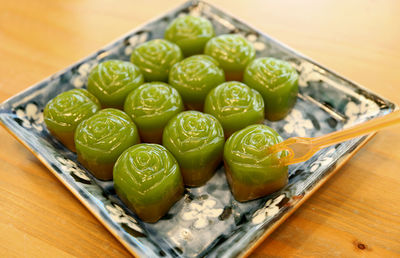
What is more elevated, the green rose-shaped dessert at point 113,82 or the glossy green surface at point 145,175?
the green rose-shaped dessert at point 113,82

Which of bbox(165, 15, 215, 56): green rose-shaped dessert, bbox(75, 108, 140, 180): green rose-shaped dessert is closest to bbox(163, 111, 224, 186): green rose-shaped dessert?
bbox(75, 108, 140, 180): green rose-shaped dessert

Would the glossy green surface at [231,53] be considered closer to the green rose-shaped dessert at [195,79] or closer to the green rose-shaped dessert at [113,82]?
the green rose-shaped dessert at [195,79]

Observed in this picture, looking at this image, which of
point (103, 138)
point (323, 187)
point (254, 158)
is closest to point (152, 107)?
point (103, 138)

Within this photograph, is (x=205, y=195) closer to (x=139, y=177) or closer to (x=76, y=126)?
(x=139, y=177)

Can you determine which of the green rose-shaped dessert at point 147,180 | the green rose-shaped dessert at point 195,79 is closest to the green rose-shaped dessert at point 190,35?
the green rose-shaped dessert at point 195,79

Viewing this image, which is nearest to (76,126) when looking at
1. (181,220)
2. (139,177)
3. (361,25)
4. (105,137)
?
(105,137)
